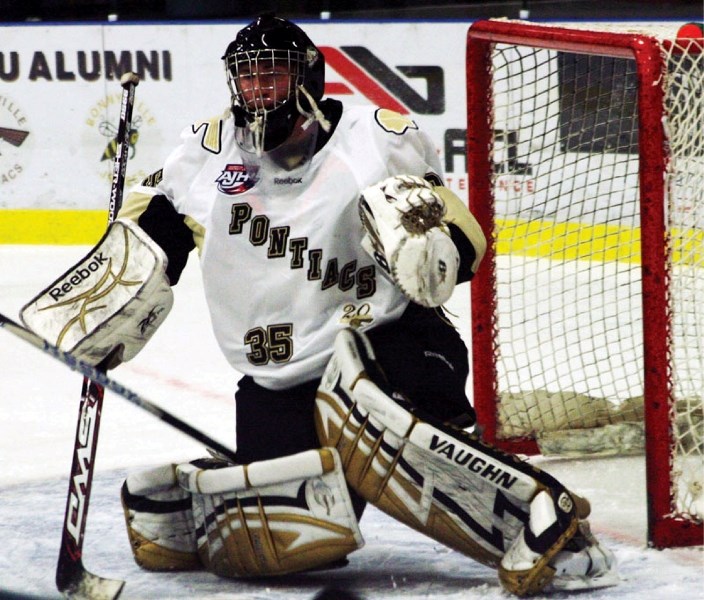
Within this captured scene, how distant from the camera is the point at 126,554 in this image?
2537 millimetres

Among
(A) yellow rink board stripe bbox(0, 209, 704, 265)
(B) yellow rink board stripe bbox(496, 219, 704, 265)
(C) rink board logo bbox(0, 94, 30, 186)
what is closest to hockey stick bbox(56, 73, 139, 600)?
(A) yellow rink board stripe bbox(0, 209, 704, 265)

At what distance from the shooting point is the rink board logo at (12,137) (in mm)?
5562

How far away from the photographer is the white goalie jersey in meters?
2.32

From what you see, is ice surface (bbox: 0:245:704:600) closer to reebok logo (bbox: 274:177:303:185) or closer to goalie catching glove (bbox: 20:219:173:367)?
goalie catching glove (bbox: 20:219:173:367)

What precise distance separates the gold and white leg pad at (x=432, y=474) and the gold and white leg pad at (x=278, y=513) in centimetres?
5

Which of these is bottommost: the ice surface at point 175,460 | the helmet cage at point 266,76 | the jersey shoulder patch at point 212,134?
the ice surface at point 175,460

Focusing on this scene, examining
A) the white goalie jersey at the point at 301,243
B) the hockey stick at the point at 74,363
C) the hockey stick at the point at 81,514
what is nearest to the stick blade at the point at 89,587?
the hockey stick at the point at 81,514

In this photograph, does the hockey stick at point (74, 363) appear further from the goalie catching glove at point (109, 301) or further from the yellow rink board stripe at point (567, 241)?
the yellow rink board stripe at point (567, 241)

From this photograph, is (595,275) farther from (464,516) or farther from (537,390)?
(464,516)

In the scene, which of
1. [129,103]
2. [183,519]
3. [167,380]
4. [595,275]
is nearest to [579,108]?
[595,275]

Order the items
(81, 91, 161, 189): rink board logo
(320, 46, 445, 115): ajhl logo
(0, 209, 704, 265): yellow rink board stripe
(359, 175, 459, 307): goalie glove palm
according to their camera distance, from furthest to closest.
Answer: (81, 91, 161, 189): rink board logo → (320, 46, 445, 115): ajhl logo → (0, 209, 704, 265): yellow rink board stripe → (359, 175, 459, 307): goalie glove palm

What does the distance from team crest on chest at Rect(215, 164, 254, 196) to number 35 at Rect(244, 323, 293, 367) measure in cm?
23

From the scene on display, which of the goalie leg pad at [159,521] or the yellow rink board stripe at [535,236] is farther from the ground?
the yellow rink board stripe at [535,236]

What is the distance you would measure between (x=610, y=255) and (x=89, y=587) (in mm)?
Result: 2107
